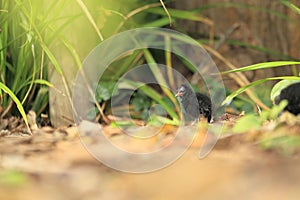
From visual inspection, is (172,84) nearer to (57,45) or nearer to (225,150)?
(57,45)

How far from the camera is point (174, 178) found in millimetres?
1189

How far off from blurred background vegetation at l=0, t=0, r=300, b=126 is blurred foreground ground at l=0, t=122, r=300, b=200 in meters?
0.59

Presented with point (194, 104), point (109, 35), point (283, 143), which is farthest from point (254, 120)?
point (109, 35)

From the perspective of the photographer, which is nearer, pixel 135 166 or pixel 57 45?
pixel 135 166

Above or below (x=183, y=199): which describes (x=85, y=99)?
below

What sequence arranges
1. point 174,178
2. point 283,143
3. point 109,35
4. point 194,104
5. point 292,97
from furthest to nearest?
1. point 109,35
2. point 194,104
3. point 292,97
4. point 283,143
5. point 174,178

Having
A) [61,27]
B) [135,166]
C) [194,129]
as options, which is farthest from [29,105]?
[135,166]

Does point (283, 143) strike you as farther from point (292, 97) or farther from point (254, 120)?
point (292, 97)

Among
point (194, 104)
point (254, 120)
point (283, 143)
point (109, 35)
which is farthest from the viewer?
point (109, 35)

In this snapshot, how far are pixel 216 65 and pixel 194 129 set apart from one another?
160cm

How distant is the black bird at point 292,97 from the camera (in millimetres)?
1680

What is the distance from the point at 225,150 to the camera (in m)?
1.35

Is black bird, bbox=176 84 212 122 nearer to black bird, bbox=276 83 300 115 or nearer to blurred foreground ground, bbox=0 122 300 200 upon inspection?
black bird, bbox=276 83 300 115

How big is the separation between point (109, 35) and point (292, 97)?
1249 mm
